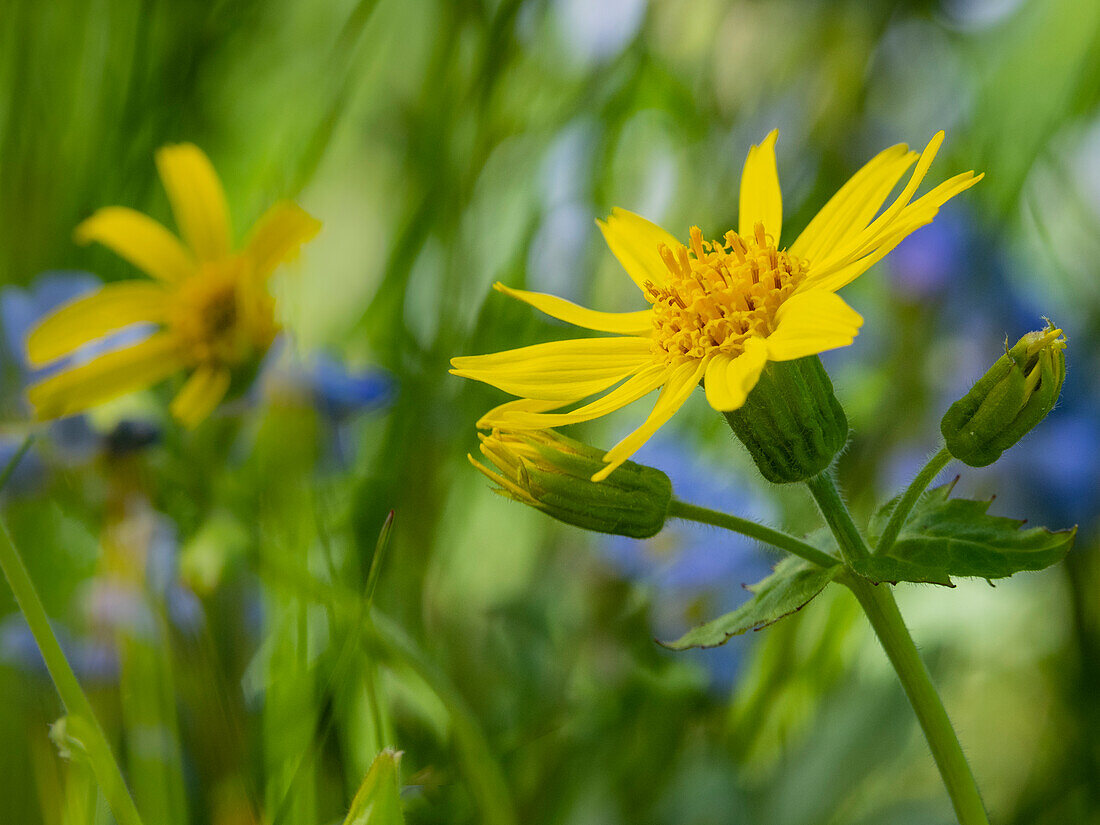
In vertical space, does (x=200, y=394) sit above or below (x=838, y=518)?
above

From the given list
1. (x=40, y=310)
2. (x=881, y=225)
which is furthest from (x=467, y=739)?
(x=40, y=310)

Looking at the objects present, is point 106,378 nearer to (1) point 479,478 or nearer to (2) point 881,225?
(1) point 479,478

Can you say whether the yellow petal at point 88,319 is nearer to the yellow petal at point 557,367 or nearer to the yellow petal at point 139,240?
the yellow petal at point 139,240

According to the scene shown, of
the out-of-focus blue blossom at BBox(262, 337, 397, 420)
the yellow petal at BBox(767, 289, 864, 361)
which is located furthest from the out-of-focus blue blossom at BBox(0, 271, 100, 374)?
the yellow petal at BBox(767, 289, 864, 361)

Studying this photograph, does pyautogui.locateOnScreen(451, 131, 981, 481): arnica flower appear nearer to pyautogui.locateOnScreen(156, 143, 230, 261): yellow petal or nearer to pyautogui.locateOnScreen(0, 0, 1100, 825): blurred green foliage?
pyautogui.locateOnScreen(0, 0, 1100, 825): blurred green foliage

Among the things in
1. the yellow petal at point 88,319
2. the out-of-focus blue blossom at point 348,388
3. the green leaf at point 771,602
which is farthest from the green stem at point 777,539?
the yellow petal at point 88,319

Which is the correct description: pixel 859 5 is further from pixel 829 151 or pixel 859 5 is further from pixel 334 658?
pixel 334 658

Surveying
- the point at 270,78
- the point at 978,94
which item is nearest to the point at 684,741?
the point at 978,94
